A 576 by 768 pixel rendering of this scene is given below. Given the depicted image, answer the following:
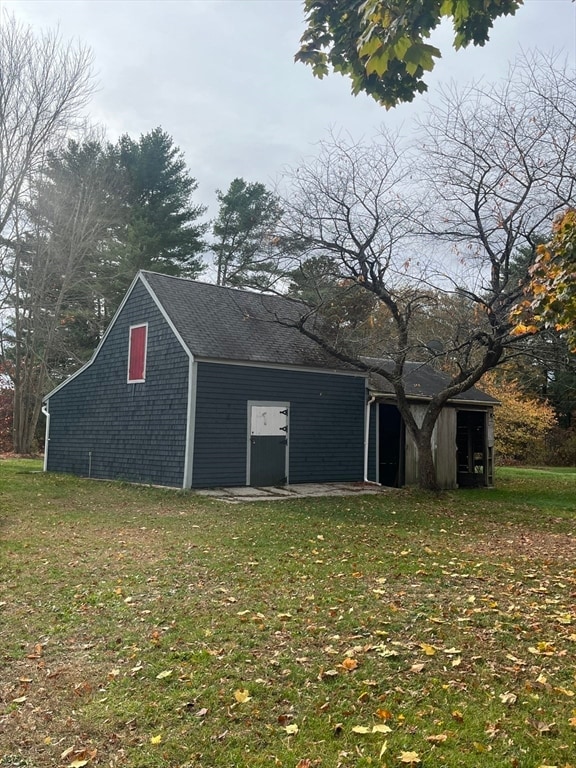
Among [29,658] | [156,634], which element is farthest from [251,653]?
[29,658]

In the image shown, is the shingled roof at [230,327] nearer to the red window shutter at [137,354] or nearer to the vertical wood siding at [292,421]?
the vertical wood siding at [292,421]

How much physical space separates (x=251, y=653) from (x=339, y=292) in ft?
37.6

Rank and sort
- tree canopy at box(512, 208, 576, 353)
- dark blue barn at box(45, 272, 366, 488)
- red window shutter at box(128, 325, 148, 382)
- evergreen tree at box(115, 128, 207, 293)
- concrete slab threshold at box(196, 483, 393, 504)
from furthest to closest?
evergreen tree at box(115, 128, 207, 293) → red window shutter at box(128, 325, 148, 382) → dark blue barn at box(45, 272, 366, 488) → concrete slab threshold at box(196, 483, 393, 504) → tree canopy at box(512, 208, 576, 353)

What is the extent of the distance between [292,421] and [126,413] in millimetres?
4451

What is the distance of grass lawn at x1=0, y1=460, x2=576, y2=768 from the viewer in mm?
3131

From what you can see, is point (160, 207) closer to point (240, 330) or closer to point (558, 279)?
point (240, 330)

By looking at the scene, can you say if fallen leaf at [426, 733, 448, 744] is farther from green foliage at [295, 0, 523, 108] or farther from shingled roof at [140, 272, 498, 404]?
shingled roof at [140, 272, 498, 404]

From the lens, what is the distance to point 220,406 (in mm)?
14805

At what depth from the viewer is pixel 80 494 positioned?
13578 mm

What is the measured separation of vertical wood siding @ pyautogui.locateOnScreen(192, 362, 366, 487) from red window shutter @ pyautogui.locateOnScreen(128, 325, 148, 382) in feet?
8.01

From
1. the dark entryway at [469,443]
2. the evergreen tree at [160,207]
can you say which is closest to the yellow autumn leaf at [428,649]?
the dark entryway at [469,443]

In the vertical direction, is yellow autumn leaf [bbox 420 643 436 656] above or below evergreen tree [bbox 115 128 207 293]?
below

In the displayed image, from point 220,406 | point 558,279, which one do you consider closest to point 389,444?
point 220,406

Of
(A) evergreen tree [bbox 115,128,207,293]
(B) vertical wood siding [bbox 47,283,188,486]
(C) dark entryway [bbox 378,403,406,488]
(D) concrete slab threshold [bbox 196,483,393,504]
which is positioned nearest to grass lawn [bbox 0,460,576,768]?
(D) concrete slab threshold [bbox 196,483,393,504]
